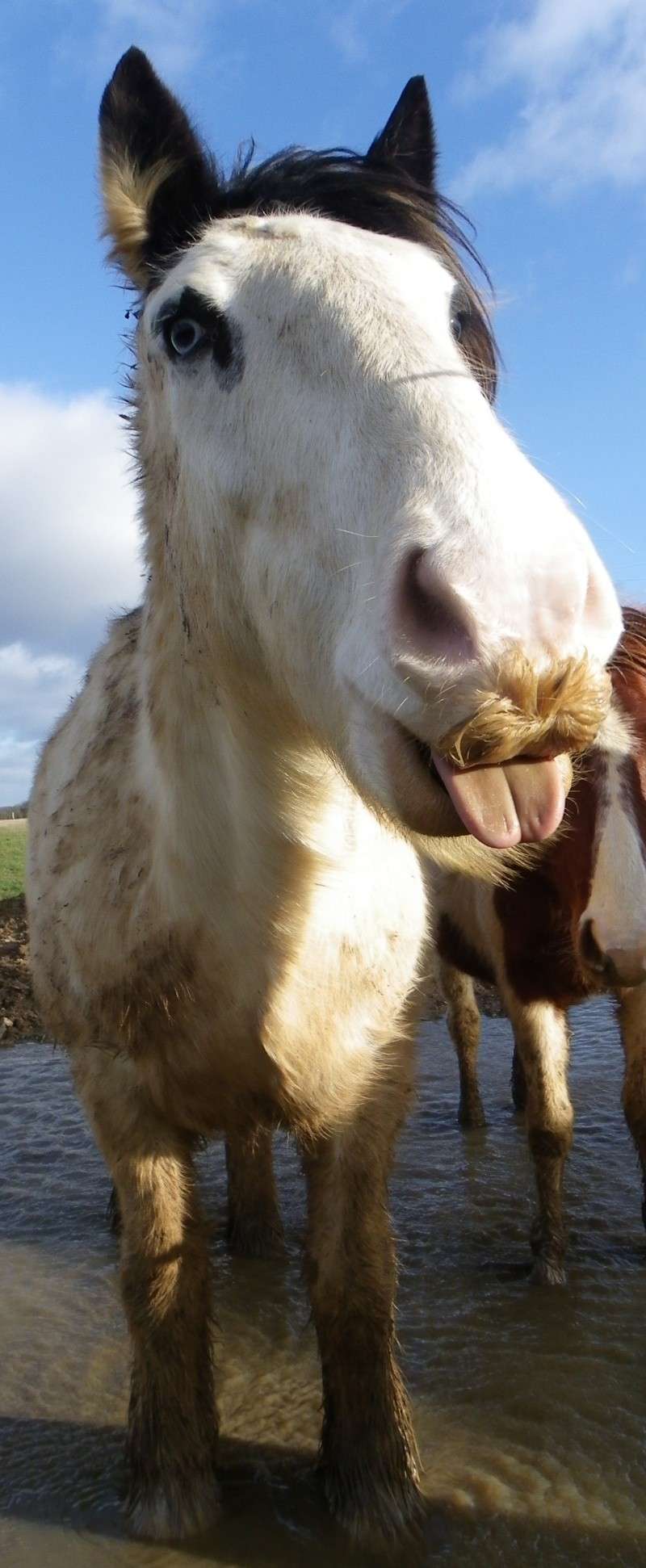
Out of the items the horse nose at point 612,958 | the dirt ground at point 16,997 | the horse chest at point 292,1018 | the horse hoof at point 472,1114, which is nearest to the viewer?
the horse chest at point 292,1018

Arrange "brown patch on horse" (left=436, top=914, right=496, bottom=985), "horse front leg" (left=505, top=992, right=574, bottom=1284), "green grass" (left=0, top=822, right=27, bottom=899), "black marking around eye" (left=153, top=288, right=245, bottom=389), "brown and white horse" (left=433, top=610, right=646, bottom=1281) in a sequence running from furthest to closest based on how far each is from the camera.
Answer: "green grass" (left=0, top=822, right=27, bottom=899)
"brown patch on horse" (left=436, top=914, right=496, bottom=985)
"horse front leg" (left=505, top=992, right=574, bottom=1284)
"brown and white horse" (left=433, top=610, right=646, bottom=1281)
"black marking around eye" (left=153, top=288, right=245, bottom=389)

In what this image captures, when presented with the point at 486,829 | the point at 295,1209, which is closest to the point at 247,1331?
the point at 295,1209

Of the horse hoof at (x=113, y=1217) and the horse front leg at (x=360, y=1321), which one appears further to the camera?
the horse hoof at (x=113, y=1217)

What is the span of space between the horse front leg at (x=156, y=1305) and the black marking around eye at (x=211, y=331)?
1.71 metres

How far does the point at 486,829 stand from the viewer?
148cm

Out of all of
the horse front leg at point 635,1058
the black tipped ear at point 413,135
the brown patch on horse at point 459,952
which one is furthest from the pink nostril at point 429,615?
the brown patch on horse at point 459,952

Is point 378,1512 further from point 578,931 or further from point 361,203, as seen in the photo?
point 361,203

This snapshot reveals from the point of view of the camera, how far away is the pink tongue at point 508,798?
1483 millimetres

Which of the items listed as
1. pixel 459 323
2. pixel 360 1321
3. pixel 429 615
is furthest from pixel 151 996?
pixel 459 323

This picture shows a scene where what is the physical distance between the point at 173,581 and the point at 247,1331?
290 cm

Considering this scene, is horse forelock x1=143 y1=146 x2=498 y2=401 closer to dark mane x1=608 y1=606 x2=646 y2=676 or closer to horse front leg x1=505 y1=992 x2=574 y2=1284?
dark mane x1=608 y1=606 x2=646 y2=676

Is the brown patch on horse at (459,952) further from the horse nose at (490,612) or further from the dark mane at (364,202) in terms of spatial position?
the horse nose at (490,612)

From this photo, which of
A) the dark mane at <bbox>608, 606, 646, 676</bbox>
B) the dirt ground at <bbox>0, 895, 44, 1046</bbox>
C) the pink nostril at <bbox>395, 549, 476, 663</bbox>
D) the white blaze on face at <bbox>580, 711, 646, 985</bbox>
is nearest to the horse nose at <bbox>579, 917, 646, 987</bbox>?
the white blaze on face at <bbox>580, 711, 646, 985</bbox>

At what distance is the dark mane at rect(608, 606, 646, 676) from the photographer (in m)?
3.95
